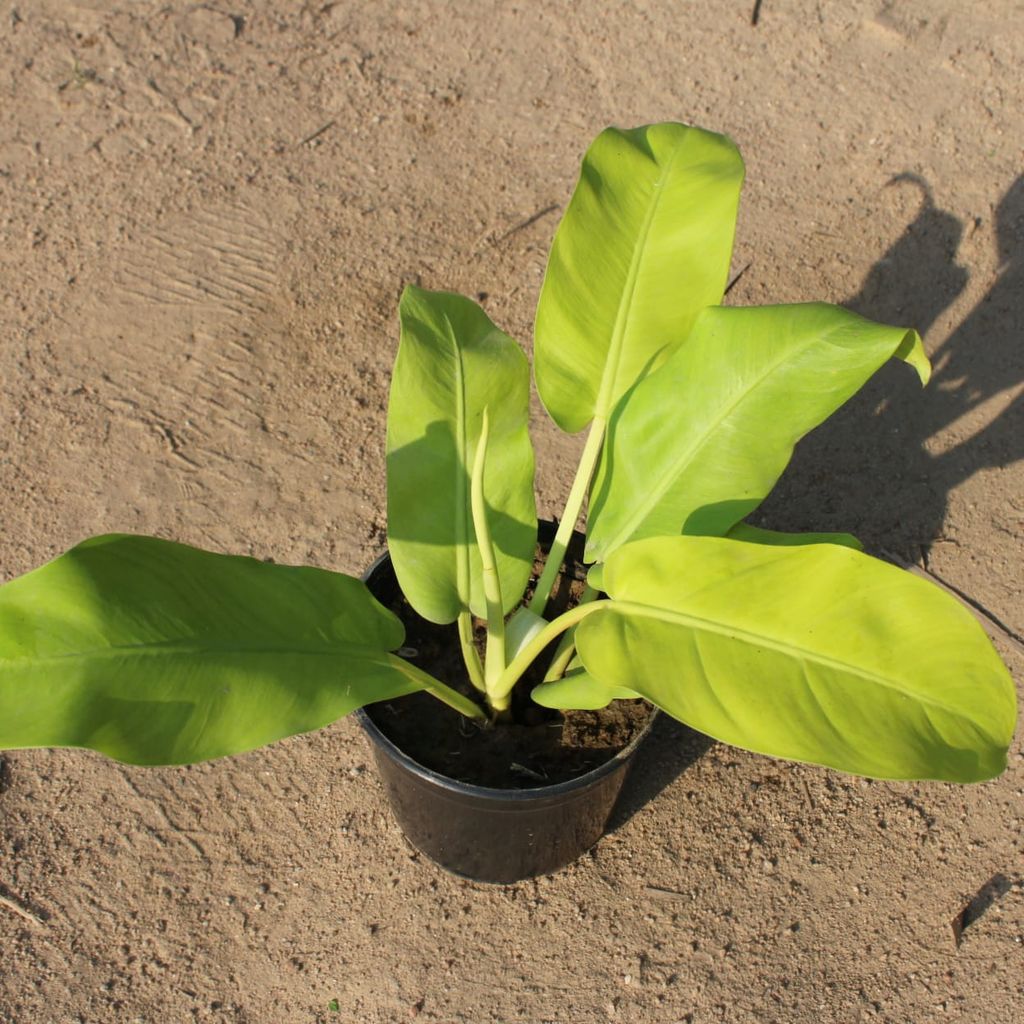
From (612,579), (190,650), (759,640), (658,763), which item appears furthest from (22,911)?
(759,640)

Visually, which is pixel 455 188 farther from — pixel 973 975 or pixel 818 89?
pixel 973 975

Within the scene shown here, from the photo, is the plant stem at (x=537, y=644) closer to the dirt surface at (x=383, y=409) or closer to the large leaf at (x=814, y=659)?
the large leaf at (x=814, y=659)

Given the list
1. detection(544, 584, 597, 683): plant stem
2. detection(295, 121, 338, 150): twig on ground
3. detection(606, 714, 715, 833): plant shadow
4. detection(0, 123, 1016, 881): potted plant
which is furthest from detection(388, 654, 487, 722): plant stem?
detection(295, 121, 338, 150): twig on ground

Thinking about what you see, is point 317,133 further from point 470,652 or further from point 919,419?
point 470,652

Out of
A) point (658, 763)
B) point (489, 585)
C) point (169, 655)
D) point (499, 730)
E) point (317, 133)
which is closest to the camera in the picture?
point (169, 655)

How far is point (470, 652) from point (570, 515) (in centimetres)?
24

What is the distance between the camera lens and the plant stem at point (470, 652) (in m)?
1.47

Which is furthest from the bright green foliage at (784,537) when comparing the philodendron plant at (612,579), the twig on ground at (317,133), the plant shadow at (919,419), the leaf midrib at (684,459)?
the twig on ground at (317,133)

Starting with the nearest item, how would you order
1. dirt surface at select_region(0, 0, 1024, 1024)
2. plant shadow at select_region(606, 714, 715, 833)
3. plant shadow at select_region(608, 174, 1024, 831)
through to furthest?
1. dirt surface at select_region(0, 0, 1024, 1024)
2. plant shadow at select_region(606, 714, 715, 833)
3. plant shadow at select_region(608, 174, 1024, 831)

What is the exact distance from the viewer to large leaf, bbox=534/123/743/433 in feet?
4.55

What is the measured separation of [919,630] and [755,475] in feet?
1.12

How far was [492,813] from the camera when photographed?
1.50 m

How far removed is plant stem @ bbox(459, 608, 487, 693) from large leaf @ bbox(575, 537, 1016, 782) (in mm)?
330

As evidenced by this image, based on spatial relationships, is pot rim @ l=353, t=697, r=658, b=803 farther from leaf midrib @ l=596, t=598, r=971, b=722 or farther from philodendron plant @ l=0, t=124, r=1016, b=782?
leaf midrib @ l=596, t=598, r=971, b=722
